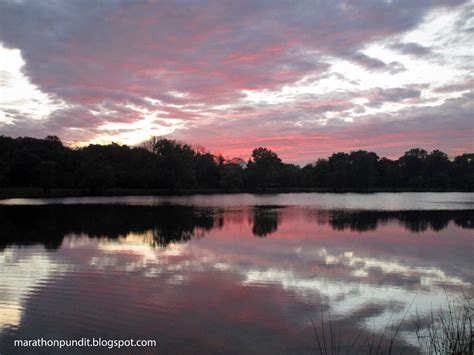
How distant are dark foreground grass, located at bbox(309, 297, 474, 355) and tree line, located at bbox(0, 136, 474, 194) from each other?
230 ft

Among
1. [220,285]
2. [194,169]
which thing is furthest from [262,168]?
[220,285]

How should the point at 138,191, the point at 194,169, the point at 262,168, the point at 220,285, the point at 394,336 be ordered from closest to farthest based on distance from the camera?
the point at 394,336
the point at 220,285
the point at 138,191
the point at 194,169
the point at 262,168

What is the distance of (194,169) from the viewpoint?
3893 inches

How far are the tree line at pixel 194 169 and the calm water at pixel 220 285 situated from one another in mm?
59276

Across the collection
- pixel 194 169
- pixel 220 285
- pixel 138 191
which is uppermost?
pixel 194 169

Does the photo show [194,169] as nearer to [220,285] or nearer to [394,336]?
[220,285]

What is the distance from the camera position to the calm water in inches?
310

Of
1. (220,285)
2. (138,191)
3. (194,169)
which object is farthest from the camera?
(194,169)

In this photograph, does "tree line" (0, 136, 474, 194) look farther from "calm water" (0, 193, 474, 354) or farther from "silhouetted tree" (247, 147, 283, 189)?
"calm water" (0, 193, 474, 354)

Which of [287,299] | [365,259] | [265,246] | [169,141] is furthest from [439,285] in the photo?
[169,141]

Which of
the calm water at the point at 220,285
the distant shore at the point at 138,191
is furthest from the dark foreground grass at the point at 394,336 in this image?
the distant shore at the point at 138,191

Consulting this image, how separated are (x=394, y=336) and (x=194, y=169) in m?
92.4

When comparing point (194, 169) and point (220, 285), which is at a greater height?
point (194, 169)

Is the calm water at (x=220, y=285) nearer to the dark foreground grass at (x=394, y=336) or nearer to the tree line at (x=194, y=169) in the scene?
the dark foreground grass at (x=394, y=336)
